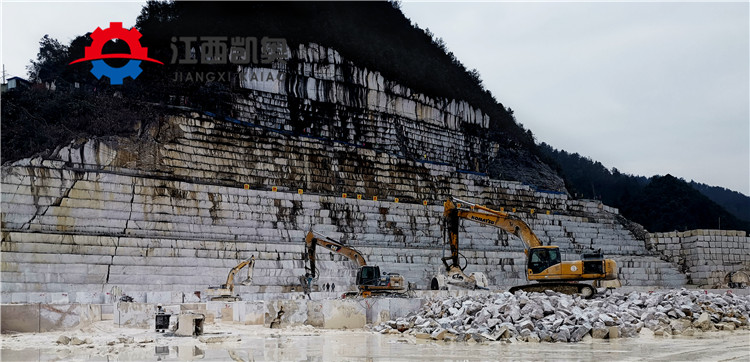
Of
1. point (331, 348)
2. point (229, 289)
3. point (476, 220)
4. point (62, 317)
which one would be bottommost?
point (331, 348)

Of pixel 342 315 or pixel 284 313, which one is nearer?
pixel 284 313

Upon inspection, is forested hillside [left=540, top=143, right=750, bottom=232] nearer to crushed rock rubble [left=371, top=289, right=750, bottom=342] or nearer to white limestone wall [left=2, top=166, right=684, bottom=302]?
white limestone wall [left=2, top=166, right=684, bottom=302]

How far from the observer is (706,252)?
29.5 m

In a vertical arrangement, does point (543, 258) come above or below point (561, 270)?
above

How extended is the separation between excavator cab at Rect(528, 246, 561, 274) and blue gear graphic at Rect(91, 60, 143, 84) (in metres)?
16.1

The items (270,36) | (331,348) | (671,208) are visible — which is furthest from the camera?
(671,208)

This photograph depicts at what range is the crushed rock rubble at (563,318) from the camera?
11883 mm

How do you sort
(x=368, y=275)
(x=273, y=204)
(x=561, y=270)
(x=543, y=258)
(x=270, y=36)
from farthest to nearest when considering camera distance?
(x=270, y=36)
(x=273, y=204)
(x=368, y=275)
(x=543, y=258)
(x=561, y=270)

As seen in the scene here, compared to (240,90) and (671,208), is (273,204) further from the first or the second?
(671,208)

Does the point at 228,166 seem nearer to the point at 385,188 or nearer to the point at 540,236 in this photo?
the point at 385,188

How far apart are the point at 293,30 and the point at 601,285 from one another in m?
18.0

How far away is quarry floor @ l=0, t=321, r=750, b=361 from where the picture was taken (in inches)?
379

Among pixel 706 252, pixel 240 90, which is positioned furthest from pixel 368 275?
pixel 706 252

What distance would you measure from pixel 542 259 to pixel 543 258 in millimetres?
35
